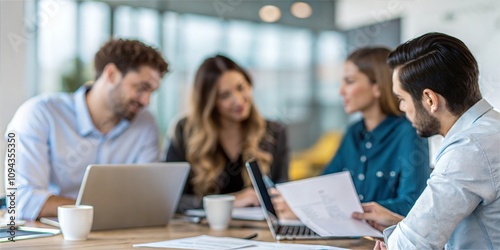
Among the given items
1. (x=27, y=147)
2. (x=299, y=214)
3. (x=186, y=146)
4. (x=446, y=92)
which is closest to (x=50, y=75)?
(x=186, y=146)

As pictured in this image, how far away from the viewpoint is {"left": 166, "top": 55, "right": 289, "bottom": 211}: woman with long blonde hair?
9.40ft

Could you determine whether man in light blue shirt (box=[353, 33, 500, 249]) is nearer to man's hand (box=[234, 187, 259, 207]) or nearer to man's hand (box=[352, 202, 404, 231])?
man's hand (box=[352, 202, 404, 231])

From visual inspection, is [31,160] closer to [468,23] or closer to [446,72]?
[446,72]

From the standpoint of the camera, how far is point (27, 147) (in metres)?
2.30

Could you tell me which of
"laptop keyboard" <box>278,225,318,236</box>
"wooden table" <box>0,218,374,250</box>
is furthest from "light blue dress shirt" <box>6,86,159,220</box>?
"laptop keyboard" <box>278,225,318,236</box>

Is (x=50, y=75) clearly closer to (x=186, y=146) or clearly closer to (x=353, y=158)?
(x=186, y=146)

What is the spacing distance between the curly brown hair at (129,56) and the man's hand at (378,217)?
116 cm

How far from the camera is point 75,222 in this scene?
5.67 feet

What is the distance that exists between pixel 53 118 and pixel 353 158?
1260 mm

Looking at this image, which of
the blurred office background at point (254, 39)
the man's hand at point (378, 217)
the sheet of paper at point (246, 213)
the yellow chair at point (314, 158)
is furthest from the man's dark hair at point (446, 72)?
the yellow chair at point (314, 158)

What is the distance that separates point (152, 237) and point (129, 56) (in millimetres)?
998

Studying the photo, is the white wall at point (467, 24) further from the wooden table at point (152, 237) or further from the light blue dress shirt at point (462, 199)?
the light blue dress shirt at point (462, 199)

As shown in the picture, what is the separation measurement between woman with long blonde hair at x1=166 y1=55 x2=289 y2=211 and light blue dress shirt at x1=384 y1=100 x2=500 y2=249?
1.47m

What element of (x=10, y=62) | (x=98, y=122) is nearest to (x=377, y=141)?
(x=98, y=122)
